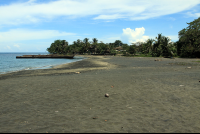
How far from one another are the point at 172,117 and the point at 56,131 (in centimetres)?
430

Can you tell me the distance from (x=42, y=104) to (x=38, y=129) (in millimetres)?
2735

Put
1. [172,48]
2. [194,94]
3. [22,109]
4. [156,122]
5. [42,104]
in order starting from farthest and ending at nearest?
[172,48] → [194,94] → [42,104] → [22,109] → [156,122]

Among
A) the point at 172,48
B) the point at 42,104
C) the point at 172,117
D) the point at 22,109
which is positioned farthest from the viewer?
the point at 172,48

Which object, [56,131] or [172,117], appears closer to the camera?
[56,131]

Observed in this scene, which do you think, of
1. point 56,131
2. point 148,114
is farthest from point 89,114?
point 148,114

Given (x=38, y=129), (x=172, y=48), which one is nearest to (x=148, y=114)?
(x=38, y=129)

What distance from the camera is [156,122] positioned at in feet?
16.9

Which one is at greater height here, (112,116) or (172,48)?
(172,48)

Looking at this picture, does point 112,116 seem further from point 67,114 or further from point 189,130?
point 189,130

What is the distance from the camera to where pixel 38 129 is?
4766 millimetres

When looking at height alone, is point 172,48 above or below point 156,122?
above

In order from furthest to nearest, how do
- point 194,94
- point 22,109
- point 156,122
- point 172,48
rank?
1. point 172,48
2. point 194,94
3. point 22,109
4. point 156,122

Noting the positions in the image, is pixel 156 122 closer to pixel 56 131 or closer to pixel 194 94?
pixel 56 131

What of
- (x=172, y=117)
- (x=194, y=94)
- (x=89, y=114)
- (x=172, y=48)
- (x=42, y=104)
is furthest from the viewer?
(x=172, y=48)
